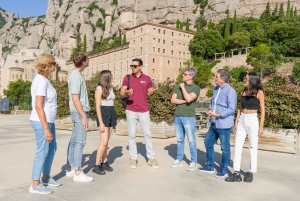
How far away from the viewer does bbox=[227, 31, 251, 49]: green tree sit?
5281 centimetres

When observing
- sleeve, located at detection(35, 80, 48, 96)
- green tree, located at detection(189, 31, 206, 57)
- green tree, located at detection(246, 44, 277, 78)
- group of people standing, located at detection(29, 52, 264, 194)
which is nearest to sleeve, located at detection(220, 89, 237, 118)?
group of people standing, located at detection(29, 52, 264, 194)

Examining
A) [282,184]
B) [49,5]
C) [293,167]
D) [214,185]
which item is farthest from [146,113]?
[49,5]

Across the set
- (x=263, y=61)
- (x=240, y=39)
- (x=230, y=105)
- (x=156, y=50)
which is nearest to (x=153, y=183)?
(x=230, y=105)

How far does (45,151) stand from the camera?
3697 millimetres

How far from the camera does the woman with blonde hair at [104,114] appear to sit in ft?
15.2

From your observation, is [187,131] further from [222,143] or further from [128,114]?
[128,114]

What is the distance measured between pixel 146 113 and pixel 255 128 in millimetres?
2041

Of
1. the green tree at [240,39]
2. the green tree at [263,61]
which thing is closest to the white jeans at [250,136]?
the green tree at [263,61]

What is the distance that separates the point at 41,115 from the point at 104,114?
1428 mm

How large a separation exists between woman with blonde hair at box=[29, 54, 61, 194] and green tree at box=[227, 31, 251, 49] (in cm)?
5420

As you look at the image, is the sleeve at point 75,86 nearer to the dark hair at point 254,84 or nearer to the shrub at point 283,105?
the dark hair at point 254,84

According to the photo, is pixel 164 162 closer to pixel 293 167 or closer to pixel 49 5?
pixel 293 167

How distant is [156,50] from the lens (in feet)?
187

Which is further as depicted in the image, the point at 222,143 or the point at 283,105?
the point at 283,105
